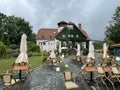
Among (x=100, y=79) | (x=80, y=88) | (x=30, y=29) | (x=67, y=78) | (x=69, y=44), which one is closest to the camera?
(x=67, y=78)

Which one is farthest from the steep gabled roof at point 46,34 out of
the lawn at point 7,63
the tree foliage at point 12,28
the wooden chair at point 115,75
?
the wooden chair at point 115,75

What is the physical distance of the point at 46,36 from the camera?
8400 cm

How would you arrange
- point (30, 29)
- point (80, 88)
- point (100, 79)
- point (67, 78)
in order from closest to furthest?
point (67, 78) < point (80, 88) < point (100, 79) < point (30, 29)

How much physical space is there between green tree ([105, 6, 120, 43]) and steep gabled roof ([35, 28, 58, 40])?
2179cm

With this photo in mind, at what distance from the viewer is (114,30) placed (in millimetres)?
64250

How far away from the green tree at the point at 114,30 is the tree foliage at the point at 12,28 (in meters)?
23.1

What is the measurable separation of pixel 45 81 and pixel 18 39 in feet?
197

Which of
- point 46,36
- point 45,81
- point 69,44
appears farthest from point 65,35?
point 45,81

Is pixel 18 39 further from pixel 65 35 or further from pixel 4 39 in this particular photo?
pixel 65 35

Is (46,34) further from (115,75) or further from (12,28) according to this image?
(115,75)

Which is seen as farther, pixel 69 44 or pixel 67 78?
pixel 69 44

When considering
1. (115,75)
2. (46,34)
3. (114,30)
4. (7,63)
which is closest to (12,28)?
(46,34)

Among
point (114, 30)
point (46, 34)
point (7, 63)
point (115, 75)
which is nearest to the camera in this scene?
point (115, 75)

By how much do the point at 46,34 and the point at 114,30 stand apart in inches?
1048
